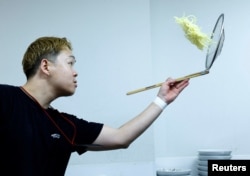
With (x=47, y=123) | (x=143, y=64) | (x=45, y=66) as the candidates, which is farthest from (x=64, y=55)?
(x=143, y=64)

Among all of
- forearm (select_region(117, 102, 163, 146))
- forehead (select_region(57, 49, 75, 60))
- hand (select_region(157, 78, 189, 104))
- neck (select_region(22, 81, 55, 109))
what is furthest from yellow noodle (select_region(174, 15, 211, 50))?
neck (select_region(22, 81, 55, 109))

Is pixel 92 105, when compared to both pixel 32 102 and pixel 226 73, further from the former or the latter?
pixel 226 73

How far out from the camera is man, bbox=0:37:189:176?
113cm

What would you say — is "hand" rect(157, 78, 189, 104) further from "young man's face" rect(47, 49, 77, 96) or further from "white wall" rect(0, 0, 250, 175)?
"white wall" rect(0, 0, 250, 175)

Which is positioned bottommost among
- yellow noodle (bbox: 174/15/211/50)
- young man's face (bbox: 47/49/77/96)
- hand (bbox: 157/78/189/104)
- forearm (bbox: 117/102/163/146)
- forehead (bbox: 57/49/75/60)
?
forearm (bbox: 117/102/163/146)

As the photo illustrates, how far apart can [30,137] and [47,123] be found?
0.34 feet

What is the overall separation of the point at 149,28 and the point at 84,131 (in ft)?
3.09

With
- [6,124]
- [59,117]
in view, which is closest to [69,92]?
[59,117]

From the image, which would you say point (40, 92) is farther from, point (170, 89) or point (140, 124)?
point (170, 89)

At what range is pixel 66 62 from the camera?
4.39 feet

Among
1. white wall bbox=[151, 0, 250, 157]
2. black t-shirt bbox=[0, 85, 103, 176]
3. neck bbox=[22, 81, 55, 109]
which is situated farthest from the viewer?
white wall bbox=[151, 0, 250, 157]

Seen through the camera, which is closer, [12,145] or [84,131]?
[12,145]

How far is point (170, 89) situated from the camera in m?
1.41

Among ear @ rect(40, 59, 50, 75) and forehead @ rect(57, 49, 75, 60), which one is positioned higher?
forehead @ rect(57, 49, 75, 60)
